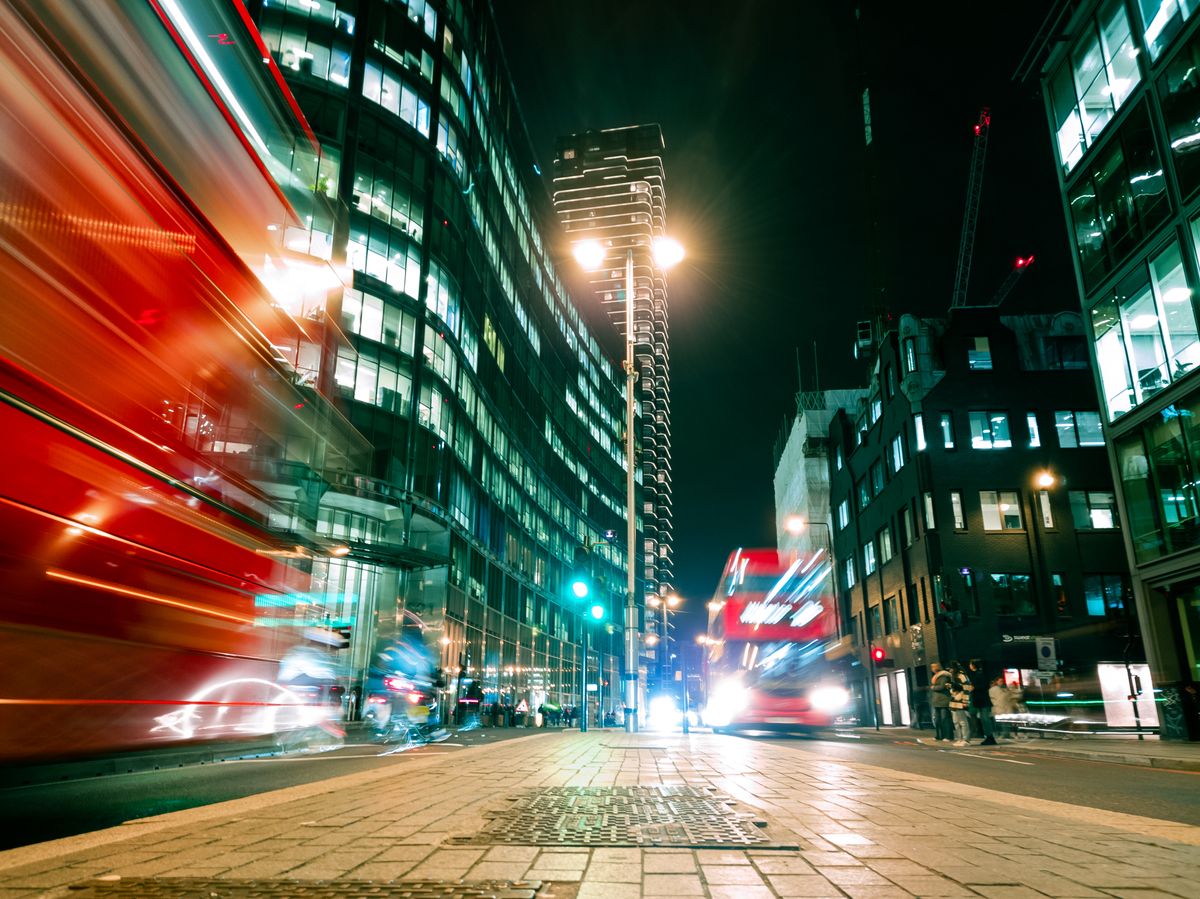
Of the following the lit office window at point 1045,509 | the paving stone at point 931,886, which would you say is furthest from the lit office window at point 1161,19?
the paving stone at point 931,886

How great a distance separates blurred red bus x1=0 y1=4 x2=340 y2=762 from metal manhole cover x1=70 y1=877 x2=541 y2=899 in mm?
1505

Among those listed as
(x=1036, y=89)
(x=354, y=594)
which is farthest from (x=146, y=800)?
(x=1036, y=89)

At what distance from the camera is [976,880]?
3506 mm

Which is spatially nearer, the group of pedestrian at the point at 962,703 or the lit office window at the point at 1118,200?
the group of pedestrian at the point at 962,703

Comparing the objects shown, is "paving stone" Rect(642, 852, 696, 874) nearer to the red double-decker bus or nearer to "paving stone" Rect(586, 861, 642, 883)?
"paving stone" Rect(586, 861, 642, 883)

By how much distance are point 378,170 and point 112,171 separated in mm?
30669

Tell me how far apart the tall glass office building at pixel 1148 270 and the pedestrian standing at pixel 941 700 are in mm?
4637

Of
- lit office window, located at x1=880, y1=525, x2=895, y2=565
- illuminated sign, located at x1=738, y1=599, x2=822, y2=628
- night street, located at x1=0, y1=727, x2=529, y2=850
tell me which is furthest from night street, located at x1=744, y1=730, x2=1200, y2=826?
lit office window, located at x1=880, y1=525, x2=895, y2=565

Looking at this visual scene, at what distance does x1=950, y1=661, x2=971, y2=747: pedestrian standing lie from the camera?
60.7 feet

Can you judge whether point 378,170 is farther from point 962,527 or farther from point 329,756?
point 962,527

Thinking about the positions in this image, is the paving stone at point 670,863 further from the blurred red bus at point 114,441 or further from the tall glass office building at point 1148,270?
the tall glass office building at point 1148,270

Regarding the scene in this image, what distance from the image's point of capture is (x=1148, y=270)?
763 inches

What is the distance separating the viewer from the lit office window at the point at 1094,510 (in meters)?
34.3

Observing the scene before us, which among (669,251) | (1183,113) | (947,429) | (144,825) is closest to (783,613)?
(669,251)
